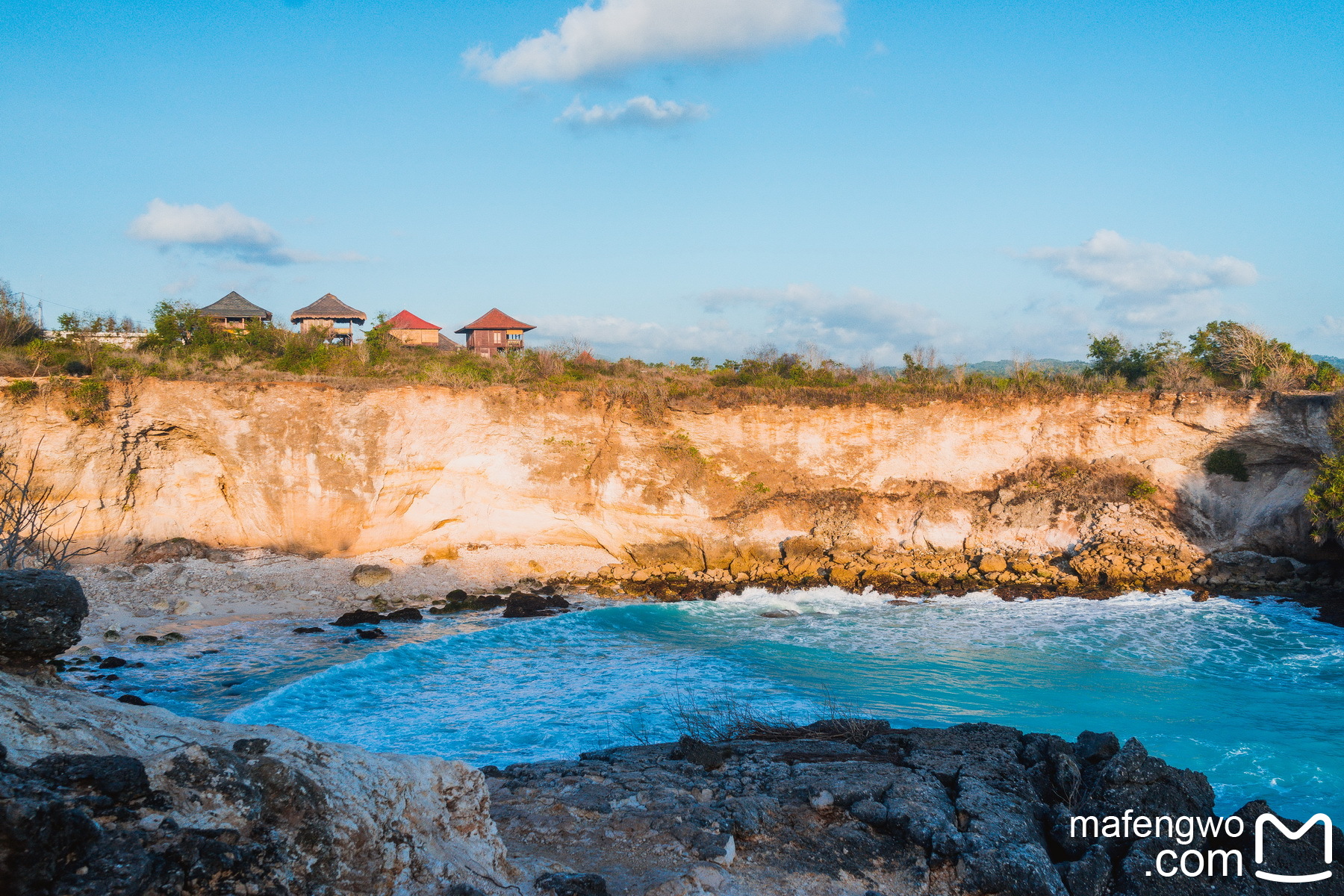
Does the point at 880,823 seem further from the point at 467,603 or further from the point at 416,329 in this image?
the point at 416,329

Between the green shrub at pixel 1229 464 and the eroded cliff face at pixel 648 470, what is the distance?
0.73 ft

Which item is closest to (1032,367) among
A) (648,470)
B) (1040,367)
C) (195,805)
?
(1040,367)

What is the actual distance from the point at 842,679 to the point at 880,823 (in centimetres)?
795

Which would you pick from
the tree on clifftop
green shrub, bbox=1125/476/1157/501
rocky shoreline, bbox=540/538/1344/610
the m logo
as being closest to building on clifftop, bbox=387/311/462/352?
the tree on clifftop

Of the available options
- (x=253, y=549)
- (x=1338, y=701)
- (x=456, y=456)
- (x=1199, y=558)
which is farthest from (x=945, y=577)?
(x=253, y=549)

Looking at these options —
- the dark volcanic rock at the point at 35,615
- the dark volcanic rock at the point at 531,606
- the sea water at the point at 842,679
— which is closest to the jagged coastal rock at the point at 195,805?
the dark volcanic rock at the point at 35,615

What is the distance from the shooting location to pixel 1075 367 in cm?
2734

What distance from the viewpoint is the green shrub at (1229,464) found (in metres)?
22.2

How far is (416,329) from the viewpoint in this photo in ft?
132

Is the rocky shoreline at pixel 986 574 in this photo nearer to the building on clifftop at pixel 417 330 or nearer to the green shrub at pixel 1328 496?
the green shrub at pixel 1328 496

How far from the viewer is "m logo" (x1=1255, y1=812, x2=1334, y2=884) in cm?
576

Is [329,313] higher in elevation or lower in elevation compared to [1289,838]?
higher

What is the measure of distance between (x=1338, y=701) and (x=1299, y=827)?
922 cm

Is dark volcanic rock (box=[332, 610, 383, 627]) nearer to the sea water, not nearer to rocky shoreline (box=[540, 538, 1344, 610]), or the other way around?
the sea water
